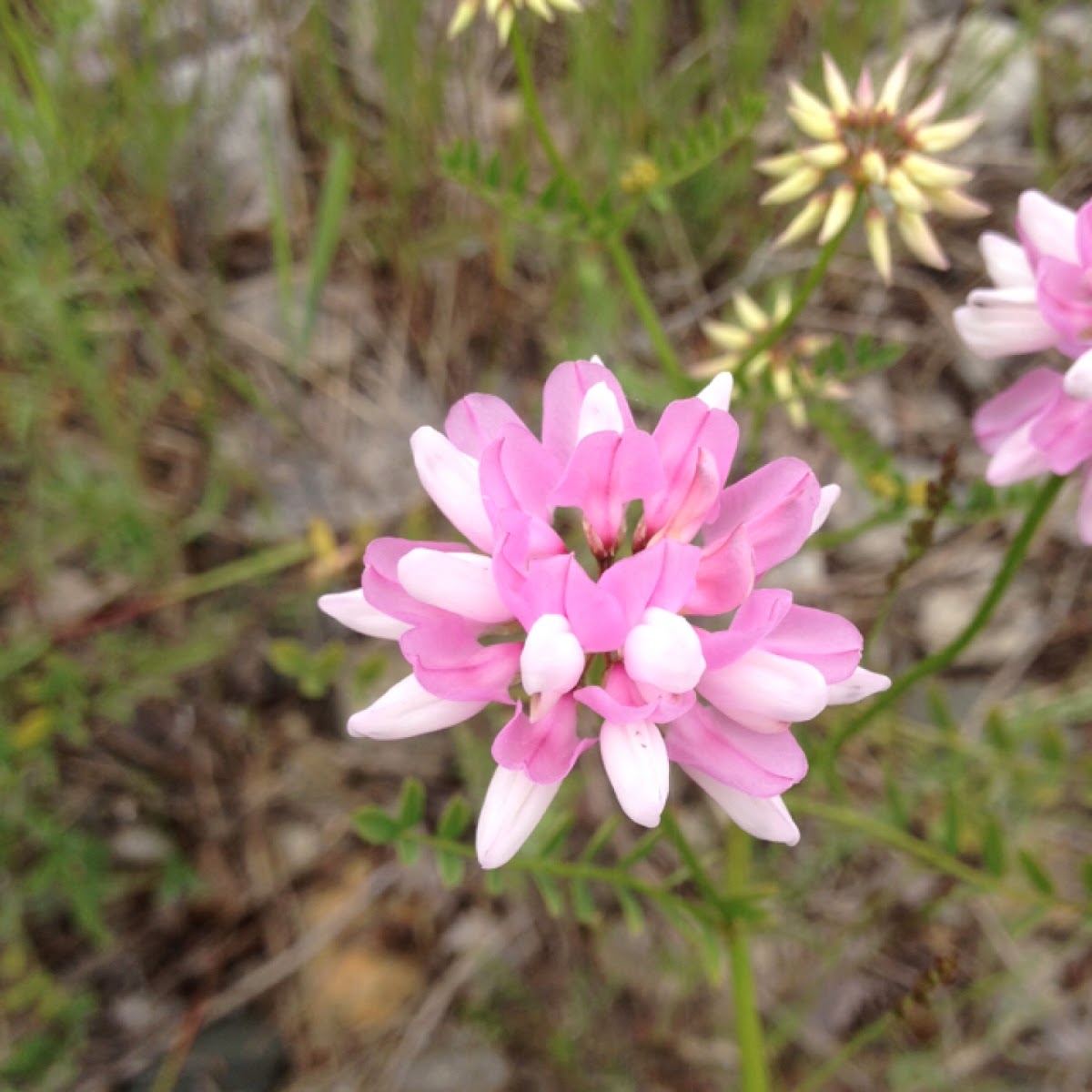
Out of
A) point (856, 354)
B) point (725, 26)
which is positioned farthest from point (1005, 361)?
point (856, 354)

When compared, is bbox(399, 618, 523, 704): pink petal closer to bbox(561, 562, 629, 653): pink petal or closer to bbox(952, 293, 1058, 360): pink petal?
bbox(561, 562, 629, 653): pink petal

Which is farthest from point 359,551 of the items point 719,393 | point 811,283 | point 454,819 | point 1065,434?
point 1065,434

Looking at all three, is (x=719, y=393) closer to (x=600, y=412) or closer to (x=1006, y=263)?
(x=600, y=412)

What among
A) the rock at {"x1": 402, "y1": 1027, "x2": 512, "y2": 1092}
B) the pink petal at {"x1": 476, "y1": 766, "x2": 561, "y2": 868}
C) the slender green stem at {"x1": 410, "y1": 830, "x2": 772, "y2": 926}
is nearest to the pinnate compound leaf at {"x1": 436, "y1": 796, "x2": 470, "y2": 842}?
the slender green stem at {"x1": 410, "y1": 830, "x2": 772, "y2": 926}

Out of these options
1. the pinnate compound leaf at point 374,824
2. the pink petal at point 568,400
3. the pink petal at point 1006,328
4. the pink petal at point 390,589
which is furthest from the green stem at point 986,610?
the pink petal at point 390,589

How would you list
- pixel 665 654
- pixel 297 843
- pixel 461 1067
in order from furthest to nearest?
1. pixel 297 843
2. pixel 461 1067
3. pixel 665 654

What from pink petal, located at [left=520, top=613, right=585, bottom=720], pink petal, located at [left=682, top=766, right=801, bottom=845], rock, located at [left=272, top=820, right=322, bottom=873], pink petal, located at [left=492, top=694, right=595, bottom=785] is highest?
pink petal, located at [left=520, top=613, right=585, bottom=720]
